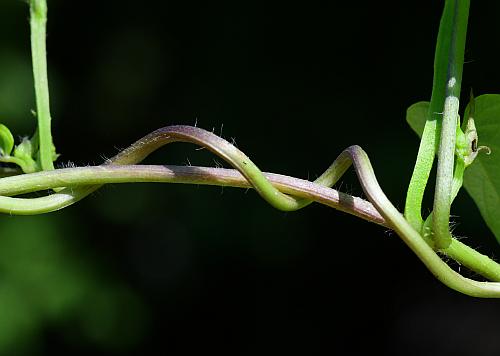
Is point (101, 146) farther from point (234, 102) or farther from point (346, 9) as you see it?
point (346, 9)

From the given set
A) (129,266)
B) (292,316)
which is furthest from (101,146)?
(292,316)

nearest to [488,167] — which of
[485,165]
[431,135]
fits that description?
[485,165]

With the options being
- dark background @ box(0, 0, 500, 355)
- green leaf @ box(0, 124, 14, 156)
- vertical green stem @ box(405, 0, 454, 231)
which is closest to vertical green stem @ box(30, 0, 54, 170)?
green leaf @ box(0, 124, 14, 156)

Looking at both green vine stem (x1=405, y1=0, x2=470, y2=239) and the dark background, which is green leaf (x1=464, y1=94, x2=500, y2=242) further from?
the dark background

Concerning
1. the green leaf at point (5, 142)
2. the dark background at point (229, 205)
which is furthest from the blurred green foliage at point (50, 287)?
the green leaf at point (5, 142)

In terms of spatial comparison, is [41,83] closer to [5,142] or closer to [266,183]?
[5,142]

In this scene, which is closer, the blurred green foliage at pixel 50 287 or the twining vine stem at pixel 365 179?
the twining vine stem at pixel 365 179

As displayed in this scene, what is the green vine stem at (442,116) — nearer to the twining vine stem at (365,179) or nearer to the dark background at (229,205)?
the twining vine stem at (365,179)
